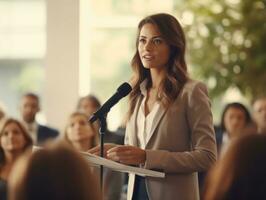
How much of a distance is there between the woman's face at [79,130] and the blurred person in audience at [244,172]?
382 cm

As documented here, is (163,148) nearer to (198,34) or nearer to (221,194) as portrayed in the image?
(221,194)

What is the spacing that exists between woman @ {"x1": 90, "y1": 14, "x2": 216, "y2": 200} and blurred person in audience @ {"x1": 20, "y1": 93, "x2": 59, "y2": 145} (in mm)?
3980

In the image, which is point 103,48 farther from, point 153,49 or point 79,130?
point 153,49

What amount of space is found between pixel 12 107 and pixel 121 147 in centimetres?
638

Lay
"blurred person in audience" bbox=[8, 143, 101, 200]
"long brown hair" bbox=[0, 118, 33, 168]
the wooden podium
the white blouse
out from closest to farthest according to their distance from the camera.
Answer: "blurred person in audience" bbox=[8, 143, 101, 200] → the wooden podium → the white blouse → "long brown hair" bbox=[0, 118, 33, 168]

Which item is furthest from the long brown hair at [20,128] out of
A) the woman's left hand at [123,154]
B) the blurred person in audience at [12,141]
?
the woman's left hand at [123,154]

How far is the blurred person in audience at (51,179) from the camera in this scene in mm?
1568

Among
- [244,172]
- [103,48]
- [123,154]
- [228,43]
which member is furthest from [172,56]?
[103,48]

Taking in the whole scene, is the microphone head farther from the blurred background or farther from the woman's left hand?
the blurred background

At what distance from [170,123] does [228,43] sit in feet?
14.2

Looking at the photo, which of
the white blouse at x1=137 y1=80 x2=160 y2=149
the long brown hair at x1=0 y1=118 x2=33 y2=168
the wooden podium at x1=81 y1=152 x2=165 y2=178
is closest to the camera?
the wooden podium at x1=81 y1=152 x2=165 y2=178

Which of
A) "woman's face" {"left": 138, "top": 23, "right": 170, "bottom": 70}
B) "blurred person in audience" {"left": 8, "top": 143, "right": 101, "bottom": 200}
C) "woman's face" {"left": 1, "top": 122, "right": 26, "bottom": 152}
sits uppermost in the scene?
"woman's face" {"left": 138, "top": 23, "right": 170, "bottom": 70}

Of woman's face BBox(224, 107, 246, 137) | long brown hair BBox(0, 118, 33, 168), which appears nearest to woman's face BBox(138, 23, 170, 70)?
long brown hair BBox(0, 118, 33, 168)

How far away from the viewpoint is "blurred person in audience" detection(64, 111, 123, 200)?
5363mm
